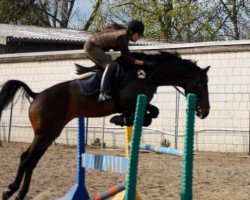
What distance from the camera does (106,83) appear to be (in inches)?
356

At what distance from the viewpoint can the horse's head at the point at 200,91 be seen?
9.17 m

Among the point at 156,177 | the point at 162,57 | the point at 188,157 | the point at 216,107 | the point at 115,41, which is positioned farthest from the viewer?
the point at 216,107

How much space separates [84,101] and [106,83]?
0.43 metres

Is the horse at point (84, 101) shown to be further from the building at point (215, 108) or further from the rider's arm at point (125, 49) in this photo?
the building at point (215, 108)

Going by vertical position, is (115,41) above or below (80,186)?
above

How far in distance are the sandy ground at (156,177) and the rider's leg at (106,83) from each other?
1807 millimetres

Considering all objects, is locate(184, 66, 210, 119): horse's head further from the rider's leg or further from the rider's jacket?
the rider's leg

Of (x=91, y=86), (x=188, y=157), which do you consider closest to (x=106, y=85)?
(x=91, y=86)

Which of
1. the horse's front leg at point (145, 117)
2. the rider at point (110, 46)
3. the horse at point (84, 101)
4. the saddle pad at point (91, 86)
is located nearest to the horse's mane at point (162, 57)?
the horse at point (84, 101)

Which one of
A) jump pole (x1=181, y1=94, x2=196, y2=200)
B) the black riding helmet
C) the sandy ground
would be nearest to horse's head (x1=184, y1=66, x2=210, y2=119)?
the black riding helmet

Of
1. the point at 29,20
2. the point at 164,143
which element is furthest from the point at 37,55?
the point at 29,20

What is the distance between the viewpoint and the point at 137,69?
9320mm

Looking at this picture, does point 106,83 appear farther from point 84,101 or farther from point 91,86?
point 84,101

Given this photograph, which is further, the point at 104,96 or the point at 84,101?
the point at 84,101
